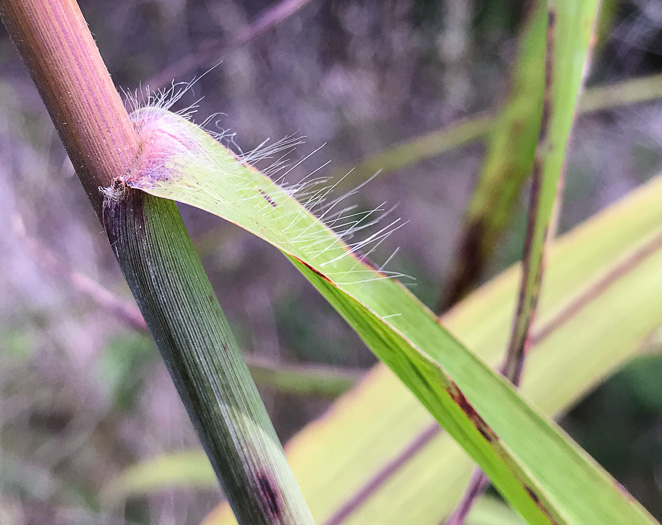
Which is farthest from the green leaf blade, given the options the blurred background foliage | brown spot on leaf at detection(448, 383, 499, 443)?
the blurred background foliage

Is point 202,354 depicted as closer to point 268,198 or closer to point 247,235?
point 268,198

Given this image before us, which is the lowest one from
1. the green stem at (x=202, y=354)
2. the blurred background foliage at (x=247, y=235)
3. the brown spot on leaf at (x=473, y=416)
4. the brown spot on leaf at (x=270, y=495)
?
the brown spot on leaf at (x=473, y=416)

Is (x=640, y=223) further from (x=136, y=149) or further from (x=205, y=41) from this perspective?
(x=205, y=41)

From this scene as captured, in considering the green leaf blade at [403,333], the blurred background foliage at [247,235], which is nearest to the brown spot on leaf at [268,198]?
the green leaf blade at [403,333]

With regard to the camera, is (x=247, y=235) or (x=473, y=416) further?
(x=247, y=235)

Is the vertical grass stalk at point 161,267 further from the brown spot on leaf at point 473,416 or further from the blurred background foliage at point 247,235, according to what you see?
the blurred background foliage at point 247,235

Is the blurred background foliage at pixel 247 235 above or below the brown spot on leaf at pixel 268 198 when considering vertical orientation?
above

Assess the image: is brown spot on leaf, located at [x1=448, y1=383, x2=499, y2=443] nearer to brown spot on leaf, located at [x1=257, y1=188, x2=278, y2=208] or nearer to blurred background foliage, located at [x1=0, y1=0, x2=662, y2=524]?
brown spot on leaf, located at [x1=257, y1=188, x2=278, y2=208]

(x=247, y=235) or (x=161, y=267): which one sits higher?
(x=247, y=235)

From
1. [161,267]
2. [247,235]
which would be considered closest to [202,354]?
[161,267]
